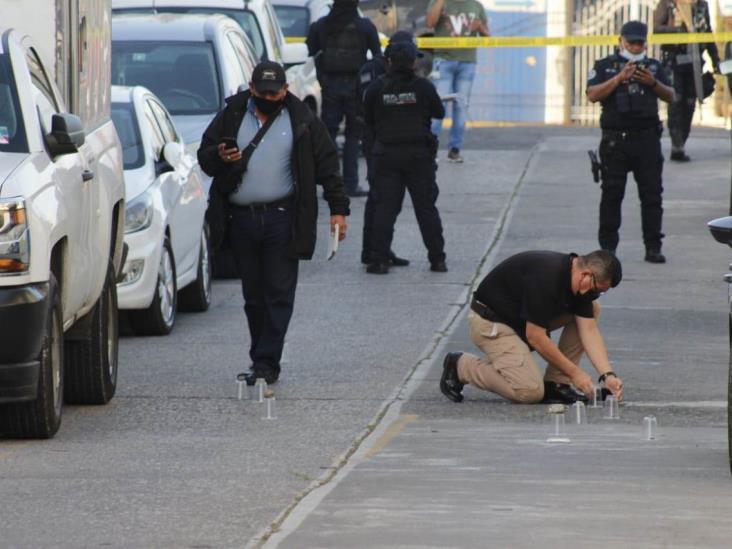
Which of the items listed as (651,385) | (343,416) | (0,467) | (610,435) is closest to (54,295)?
(0,467)

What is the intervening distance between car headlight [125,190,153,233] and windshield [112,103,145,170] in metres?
0.48

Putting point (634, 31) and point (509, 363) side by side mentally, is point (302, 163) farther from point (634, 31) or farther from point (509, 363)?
point (634, 31)

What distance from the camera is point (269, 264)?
10.9 meters

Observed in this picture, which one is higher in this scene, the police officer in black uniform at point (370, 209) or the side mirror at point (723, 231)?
the side mirror at point (723, 231)

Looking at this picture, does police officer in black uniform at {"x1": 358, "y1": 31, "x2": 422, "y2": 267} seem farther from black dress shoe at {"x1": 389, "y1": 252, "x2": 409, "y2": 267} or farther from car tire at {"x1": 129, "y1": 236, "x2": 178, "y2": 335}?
car tire at {"x1": 129, "y1": 236, "x2": 178, "y2": 335}

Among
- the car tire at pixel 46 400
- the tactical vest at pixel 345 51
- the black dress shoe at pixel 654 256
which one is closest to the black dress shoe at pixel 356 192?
the tactical vest at pixel 345 51

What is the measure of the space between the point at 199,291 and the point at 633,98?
12.3ft

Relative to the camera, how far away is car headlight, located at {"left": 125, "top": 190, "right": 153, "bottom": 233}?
12.8 meters

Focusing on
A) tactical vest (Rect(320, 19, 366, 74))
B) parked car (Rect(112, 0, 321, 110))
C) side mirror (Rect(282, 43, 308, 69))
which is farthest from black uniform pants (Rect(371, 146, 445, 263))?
side mirror (Rect(282, 43, 308, 69))

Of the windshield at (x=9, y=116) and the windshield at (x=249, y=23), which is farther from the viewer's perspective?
the windshield at (x=249, y=23)

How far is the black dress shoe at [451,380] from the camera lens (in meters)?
10.5

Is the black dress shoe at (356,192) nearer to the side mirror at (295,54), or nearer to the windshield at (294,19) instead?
the side mirror at (295,54)

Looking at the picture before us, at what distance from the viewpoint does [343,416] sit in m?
9.95

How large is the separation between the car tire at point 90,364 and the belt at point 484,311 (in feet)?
6.36
